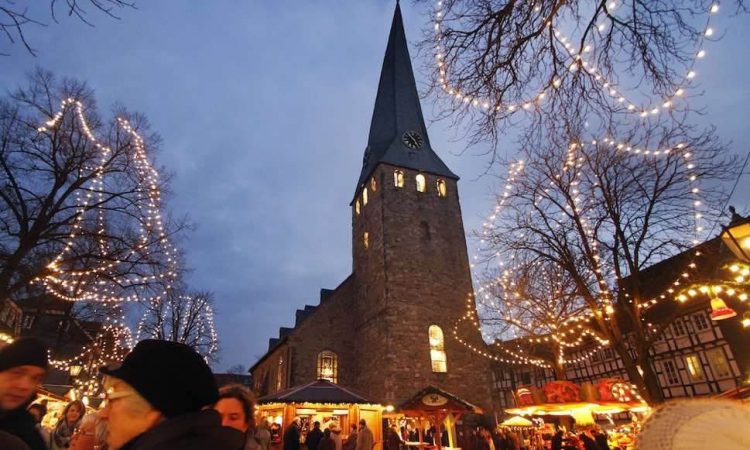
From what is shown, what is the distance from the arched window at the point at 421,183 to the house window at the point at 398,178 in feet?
3.75


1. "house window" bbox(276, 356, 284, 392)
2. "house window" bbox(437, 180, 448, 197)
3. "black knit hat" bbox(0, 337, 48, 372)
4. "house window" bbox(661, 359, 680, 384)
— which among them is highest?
"house window" bbox(437, 180, 448, 197)

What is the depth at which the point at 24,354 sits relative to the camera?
240cm

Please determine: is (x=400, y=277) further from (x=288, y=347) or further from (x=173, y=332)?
(x=173, y=332)

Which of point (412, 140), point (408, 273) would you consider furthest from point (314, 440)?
point (412, 140)

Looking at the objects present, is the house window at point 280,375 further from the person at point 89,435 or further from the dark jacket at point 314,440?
the person at point 89,435

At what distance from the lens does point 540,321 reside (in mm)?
16922

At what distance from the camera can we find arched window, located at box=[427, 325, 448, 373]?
1991cm

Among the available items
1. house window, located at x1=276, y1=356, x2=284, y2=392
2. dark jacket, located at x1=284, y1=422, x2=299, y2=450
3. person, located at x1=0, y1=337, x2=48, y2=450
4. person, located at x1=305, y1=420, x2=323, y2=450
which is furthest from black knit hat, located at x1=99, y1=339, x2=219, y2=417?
house window, located at x1=276, y1=356, x2=284, y2=392

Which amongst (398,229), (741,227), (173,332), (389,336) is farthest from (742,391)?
(173,332)

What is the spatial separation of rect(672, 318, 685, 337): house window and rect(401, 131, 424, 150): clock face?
60.1 feet

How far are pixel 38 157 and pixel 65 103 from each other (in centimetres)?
168

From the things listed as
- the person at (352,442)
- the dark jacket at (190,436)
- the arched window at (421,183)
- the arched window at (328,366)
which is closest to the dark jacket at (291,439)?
the person at (352,442)

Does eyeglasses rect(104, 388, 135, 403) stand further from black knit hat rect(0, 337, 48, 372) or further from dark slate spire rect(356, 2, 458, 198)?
dark slate spire rect(356, 2, 458, 198)

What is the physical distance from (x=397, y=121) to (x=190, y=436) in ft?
91.7
